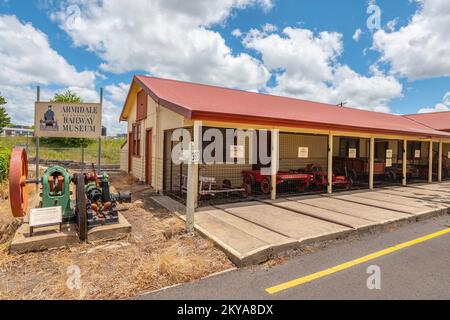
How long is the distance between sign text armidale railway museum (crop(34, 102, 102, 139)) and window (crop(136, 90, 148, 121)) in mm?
3870

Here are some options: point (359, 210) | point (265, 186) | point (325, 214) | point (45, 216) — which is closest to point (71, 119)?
point (45, 216)

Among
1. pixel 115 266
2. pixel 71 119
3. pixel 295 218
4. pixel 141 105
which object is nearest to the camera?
pixel 115 266

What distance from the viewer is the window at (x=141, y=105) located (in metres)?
11.8

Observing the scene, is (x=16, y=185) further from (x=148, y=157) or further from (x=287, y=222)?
(x=148, y=157)

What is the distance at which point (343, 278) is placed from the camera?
3641mm

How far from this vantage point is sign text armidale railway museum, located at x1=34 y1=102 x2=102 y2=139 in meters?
7.83

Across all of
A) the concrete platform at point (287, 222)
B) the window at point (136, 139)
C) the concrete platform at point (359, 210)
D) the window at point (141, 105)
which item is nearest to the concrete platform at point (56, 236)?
the concrete platform at point (287, 222)

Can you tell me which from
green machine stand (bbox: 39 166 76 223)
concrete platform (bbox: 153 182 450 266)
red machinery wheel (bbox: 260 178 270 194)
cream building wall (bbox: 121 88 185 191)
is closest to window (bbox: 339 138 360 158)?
concrete platform (bbox: 153 182 450 266)

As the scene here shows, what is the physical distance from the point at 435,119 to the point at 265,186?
61.0 feet

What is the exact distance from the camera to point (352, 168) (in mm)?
12945

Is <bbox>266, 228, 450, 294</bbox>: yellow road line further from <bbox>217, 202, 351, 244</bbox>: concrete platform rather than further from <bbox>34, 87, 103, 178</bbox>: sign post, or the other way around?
<bbox>34, 87, 103, 178</bbox>: sign post

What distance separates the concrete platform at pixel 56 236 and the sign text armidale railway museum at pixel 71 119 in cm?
349

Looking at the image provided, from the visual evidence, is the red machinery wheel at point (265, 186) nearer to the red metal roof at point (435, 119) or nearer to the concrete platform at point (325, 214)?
the concrete platform at point (325, 214)
